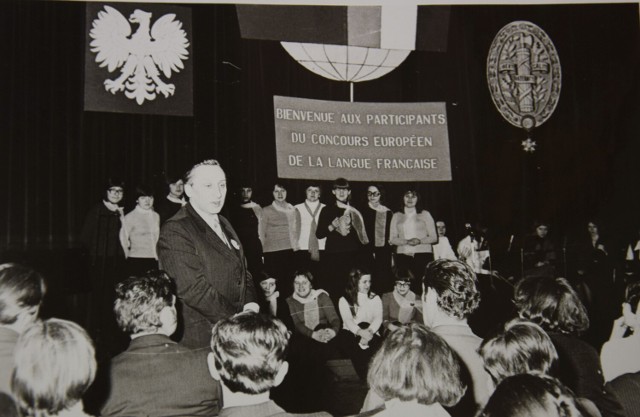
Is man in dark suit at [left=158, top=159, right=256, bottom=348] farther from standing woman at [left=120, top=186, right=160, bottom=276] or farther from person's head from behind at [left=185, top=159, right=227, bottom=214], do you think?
standing woman at [left=120, top=186, right=160, bottom=276]

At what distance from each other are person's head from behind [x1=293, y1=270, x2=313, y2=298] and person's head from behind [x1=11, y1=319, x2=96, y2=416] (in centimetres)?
193

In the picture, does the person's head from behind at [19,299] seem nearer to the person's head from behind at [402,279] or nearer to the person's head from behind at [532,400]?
the person's head from behind at [532,400]

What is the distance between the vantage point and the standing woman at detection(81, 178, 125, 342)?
276 centimetres

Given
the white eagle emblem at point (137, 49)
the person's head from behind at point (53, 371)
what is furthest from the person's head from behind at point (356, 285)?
the person's head from behind at point (53, 371)

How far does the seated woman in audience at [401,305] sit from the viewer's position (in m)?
3.38

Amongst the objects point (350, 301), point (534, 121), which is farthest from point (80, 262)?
point (534, 121)

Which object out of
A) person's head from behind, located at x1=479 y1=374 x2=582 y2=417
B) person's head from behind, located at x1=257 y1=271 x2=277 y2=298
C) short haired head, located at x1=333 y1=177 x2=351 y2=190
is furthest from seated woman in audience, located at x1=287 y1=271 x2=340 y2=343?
person's head from behind, located at x1=479 y1=374 x2=582 y2=417

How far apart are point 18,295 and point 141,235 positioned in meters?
1.21

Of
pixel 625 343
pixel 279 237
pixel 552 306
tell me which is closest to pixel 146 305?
pixel 552 306

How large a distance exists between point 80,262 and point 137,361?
1.39m

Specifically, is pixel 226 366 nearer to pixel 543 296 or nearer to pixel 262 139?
pixel 543 296

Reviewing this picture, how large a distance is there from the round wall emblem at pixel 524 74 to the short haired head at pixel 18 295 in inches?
121

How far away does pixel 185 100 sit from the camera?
126 inches

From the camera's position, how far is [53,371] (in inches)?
53.1
